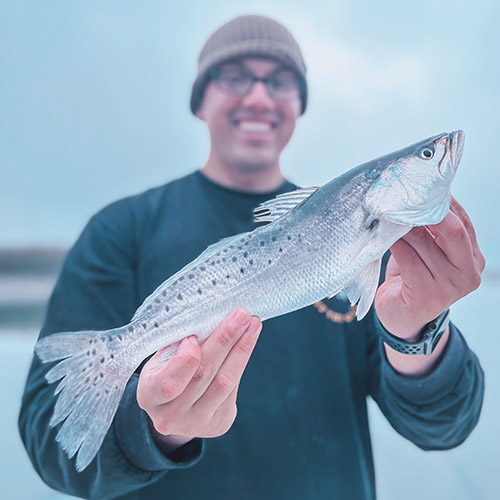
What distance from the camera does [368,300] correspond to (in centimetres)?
77

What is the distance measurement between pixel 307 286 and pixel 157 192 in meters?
0.68

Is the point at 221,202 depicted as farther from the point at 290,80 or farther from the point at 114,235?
the point at 290,80

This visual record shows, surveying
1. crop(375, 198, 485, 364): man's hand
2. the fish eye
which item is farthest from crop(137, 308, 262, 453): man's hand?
the fish eye

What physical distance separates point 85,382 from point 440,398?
0.81 meters

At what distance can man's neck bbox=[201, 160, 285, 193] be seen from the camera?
138 cm

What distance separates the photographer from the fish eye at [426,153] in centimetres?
75

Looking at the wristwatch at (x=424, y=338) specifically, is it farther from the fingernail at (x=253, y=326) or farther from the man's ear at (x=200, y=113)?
the man's ear at (x=200, y=113)

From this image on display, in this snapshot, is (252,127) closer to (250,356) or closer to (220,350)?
(250,356)

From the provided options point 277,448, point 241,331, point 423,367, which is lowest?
point 277,448

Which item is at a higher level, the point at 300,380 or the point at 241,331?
the point at 241,331

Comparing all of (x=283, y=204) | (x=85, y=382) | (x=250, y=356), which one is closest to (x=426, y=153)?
(x=283, y=204)

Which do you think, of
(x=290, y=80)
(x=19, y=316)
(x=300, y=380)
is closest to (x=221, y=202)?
(x=290, y=80)

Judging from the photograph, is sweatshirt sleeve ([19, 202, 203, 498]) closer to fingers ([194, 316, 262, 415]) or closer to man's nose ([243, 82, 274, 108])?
fingers ([194, 316, 262, 415])

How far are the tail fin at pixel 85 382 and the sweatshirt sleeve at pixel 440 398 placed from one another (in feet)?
2.16
